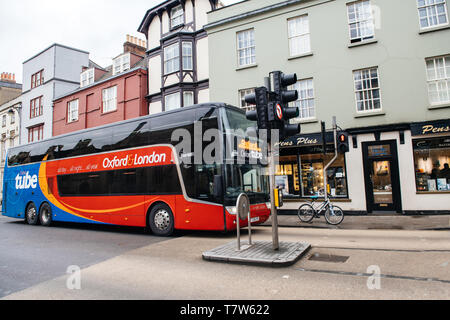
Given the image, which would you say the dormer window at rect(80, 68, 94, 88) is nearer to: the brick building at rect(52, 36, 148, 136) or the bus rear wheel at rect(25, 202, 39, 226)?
the brick building at rect(52, 36, 148, 136)

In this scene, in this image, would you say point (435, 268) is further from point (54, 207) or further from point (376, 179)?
point (54, 207)

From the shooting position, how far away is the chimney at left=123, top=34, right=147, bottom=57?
25.8m

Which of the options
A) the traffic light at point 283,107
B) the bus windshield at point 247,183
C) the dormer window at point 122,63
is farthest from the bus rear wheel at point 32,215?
the dormer window at point 122,63

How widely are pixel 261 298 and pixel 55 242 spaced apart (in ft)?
24.1

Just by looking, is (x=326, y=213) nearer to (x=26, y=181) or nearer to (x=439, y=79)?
(x=439, y=79)

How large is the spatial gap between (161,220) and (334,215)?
6.02 metres

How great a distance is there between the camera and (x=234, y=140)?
8773mm

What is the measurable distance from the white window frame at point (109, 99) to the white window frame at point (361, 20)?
16.3 m

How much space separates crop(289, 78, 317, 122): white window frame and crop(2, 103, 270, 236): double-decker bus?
18.8 ft

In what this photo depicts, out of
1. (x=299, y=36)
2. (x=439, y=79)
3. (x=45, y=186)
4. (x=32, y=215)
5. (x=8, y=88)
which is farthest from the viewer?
(x=8, y=88)

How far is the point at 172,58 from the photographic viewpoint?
19.9 metres

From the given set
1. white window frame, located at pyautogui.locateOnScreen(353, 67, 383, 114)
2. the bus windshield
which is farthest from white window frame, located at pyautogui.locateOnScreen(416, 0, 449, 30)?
the bus windshield

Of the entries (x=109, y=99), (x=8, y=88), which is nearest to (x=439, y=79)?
(x=109, y=99)

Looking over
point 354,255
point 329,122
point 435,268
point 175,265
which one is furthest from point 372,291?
point 329,122
